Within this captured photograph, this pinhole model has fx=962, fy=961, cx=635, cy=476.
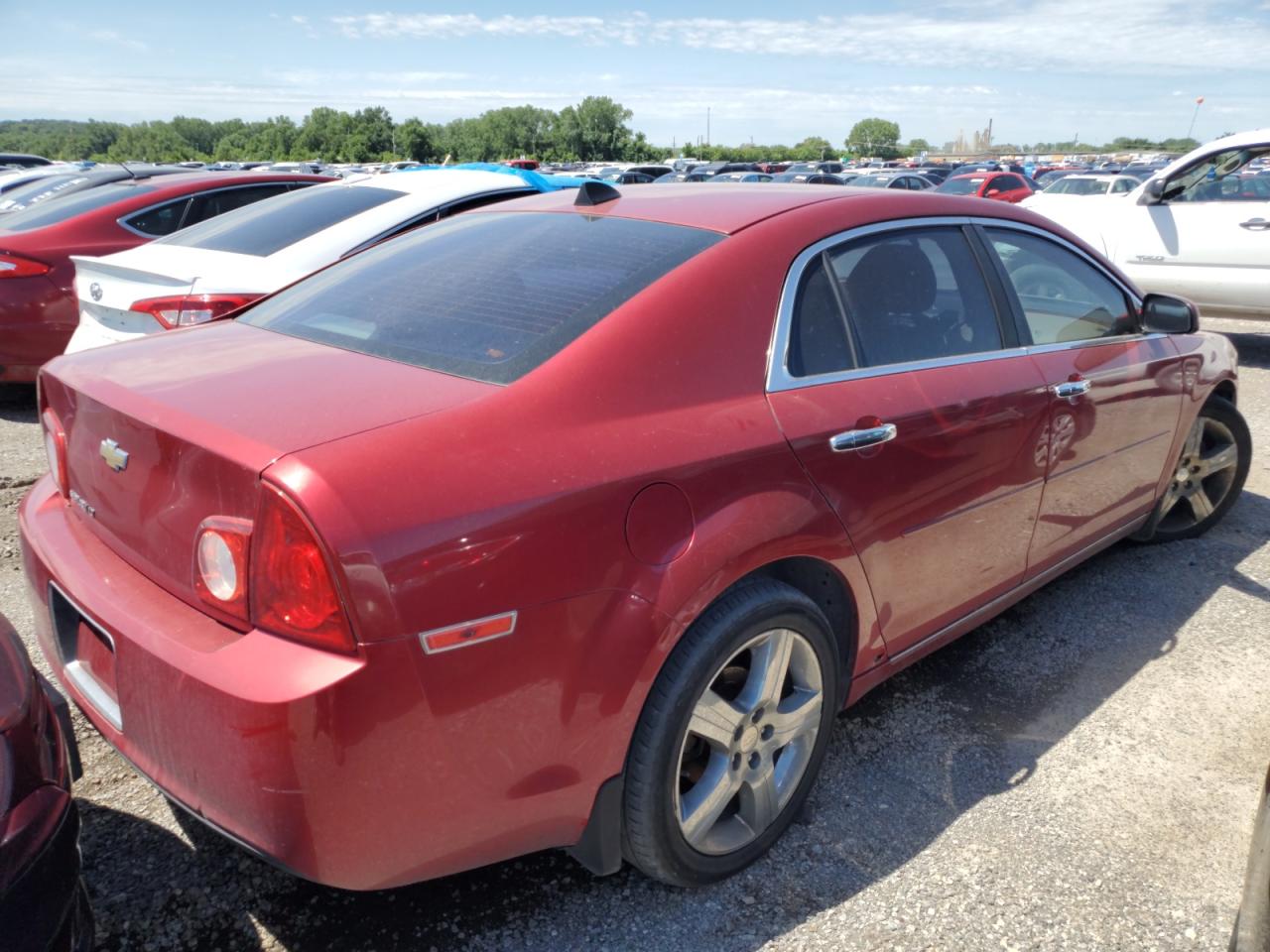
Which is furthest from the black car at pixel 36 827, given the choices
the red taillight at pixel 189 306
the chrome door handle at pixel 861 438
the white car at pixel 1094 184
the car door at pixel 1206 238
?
the white car at pixel 1094 184

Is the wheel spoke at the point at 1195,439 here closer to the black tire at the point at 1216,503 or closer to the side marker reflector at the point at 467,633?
the black tire at the point at 1216,503

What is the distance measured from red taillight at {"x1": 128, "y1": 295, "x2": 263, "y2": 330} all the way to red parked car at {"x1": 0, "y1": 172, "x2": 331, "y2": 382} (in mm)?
1936

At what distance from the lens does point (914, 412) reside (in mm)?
2557

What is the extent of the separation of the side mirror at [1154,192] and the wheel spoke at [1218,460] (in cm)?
510

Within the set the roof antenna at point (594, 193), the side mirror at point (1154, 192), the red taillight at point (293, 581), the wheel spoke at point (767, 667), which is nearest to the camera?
the red taillight at point (293, 581)

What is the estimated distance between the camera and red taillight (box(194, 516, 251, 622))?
68.0 inches

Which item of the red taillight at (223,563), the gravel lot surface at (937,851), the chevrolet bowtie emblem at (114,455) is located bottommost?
the gravel lot surface at (937,851)

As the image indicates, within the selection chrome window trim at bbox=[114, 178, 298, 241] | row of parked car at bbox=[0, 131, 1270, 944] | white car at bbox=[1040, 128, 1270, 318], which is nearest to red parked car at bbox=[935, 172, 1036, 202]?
white car at bbox=[1040, 128, 1270, 318]

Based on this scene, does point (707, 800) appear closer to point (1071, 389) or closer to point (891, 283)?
point (891, 283)

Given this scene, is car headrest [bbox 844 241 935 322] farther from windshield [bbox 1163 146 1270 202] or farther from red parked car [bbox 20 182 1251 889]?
windshield [bbox 1163 146 1270 202]

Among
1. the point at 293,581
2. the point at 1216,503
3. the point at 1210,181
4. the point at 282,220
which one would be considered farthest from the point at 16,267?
the point at 1210,181

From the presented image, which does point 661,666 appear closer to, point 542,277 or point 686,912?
point 686,912

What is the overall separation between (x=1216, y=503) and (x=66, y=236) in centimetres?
684

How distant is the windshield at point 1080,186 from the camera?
2170cm
